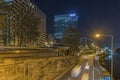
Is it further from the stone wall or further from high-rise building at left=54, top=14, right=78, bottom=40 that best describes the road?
high-rise building at left=54, top=14, right=78, bottom=40

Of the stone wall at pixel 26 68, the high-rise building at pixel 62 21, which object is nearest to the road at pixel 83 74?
the stone wall at pixel 26 68

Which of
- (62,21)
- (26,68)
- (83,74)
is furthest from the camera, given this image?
(62,21)

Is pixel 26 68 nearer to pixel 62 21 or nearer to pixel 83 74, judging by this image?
pixel 83 74

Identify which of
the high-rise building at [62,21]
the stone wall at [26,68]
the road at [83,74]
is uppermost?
the high-rise building at [62,21]

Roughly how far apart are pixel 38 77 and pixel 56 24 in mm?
153373

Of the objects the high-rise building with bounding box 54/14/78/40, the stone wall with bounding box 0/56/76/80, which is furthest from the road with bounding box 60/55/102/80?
the high-rise building with bounding box 54/14/78/40

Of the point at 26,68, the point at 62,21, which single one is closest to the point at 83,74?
the point at 26,68

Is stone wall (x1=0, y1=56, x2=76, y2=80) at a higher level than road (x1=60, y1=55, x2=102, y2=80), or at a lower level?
higher

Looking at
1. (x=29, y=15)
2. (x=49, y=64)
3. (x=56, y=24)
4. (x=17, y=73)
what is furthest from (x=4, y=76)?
(x=56, y=24)

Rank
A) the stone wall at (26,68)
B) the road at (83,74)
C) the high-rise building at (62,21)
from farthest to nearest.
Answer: the high-rise building at (62,21), the road at (83,74), the stone wall at (26,68)

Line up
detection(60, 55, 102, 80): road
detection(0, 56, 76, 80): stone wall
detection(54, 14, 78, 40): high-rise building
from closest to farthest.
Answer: detection(0, 56, 76, 80): stone wall → detection(60, 55, 102, 80): road → detection(54, 14, 78, 40): high-rise building

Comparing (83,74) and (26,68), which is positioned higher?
(26,68)

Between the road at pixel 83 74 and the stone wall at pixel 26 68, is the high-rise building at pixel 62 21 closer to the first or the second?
the road at pixel 83 74

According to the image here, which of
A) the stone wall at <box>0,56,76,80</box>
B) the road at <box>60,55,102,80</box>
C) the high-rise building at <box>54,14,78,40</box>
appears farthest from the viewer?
the high-rise building at <box>54,14,78,40</box>
